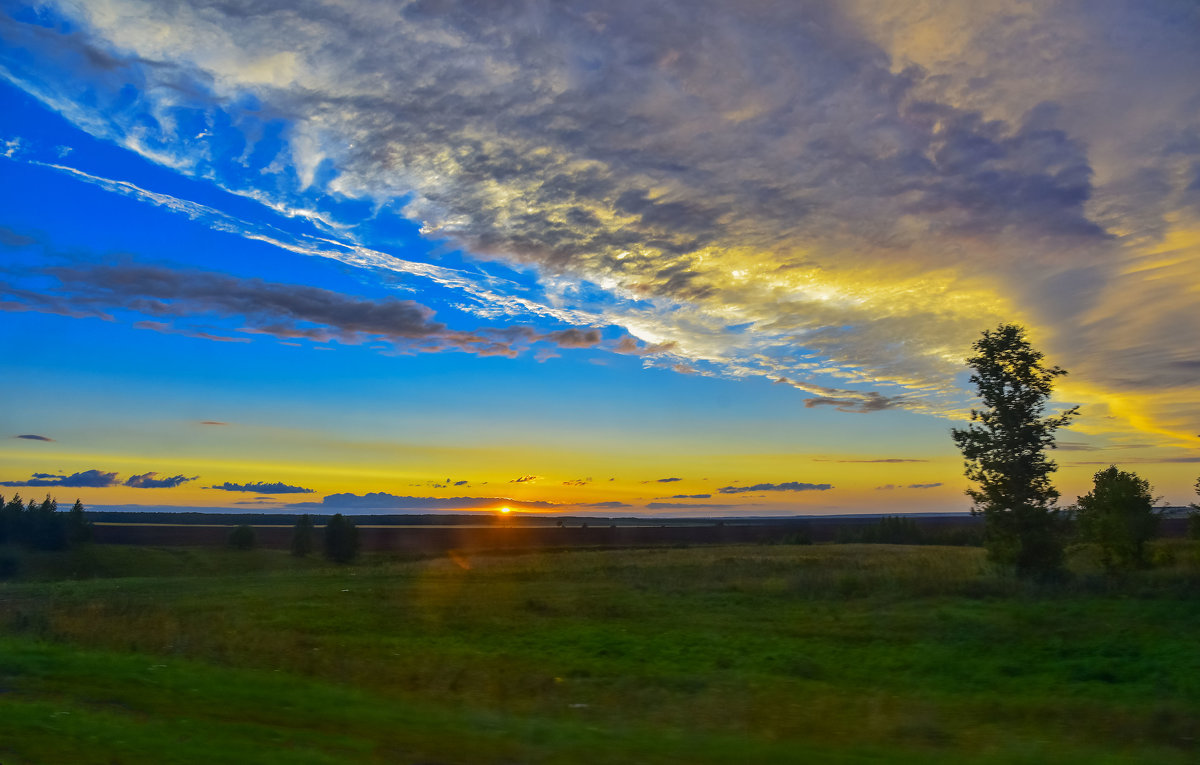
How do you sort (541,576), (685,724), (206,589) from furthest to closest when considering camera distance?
(541,576) → (206,589) → (685,724)

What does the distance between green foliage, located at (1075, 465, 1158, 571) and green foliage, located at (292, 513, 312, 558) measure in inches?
3175

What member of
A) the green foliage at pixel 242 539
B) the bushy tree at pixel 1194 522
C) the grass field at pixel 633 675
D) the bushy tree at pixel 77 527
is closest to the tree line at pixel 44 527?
the bushy tree at pixel 77 527

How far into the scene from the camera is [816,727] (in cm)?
1223

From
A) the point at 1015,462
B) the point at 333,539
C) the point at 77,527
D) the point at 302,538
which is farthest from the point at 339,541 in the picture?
the point at 1015,462

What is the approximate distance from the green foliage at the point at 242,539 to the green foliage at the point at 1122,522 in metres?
94.4

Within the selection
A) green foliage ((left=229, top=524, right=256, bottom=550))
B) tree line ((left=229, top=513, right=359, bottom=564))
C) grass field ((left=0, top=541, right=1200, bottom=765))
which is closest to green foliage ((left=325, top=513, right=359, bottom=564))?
tree line ((left=229, top=513, right=359, bottom=564))

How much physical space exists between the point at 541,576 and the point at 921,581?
2411cm

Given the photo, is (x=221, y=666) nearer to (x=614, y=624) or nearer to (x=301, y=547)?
(x=614, y=624)

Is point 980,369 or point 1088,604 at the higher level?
point 980,369

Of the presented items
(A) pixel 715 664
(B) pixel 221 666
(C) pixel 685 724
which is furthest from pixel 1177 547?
(B) pixel 221 666

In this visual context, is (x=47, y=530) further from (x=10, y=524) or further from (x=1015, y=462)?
(x=1015, y=462)

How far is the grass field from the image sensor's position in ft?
34.0

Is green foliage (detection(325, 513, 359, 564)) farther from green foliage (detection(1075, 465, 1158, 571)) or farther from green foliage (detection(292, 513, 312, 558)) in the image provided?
green foliage (detection(1075, 465, 1158, 571))

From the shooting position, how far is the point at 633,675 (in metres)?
18.0
